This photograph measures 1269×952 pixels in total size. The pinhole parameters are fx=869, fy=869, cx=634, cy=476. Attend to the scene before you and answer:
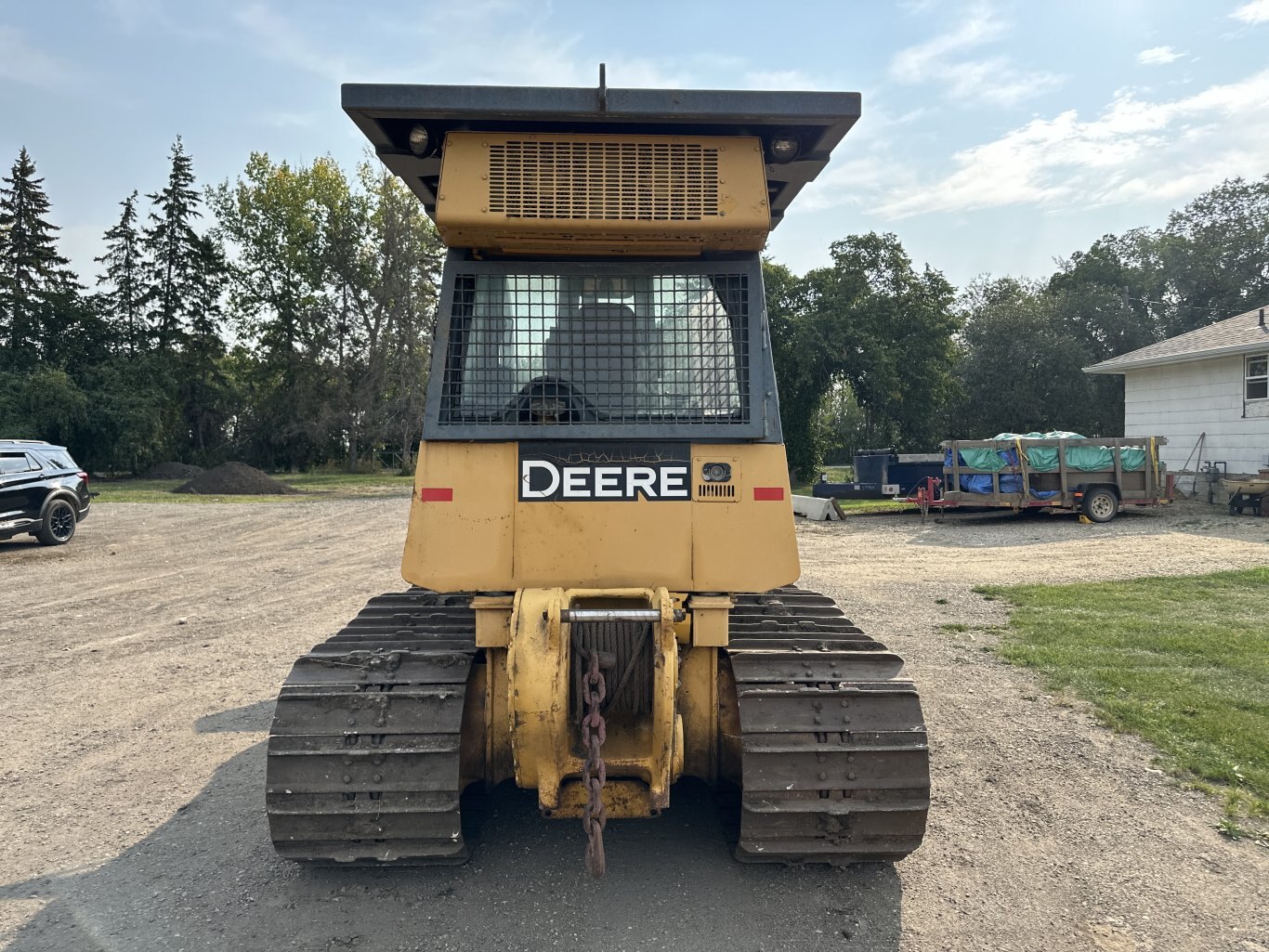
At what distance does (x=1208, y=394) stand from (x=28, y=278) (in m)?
46.1

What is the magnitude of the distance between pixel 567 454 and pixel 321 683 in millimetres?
1410

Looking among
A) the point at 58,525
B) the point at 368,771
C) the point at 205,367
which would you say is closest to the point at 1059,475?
the point at 368,771

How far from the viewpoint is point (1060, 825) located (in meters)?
4.33

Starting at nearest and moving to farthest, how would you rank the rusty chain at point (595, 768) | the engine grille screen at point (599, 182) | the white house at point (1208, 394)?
1. the rusty chain at point (595, 768)
2. the engine grille screen at point (599, 182)
3. the white house at point (1208, 394)

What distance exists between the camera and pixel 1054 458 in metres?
18.1

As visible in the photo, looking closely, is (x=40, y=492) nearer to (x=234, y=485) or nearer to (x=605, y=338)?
(x=234, y=485)

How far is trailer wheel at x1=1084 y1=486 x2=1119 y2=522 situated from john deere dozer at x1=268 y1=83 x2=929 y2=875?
16.4 meters

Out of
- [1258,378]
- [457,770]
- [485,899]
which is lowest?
[485,899]

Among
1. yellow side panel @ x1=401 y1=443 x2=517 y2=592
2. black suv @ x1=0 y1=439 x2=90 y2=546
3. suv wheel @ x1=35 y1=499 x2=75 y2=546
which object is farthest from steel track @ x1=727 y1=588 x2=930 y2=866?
suv wheel @ x1=35 y1=499 x2=75 y2=546

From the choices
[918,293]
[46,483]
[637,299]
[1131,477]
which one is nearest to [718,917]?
[637,299]

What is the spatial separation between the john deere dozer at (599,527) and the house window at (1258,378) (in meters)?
21.3

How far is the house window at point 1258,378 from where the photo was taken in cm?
2012

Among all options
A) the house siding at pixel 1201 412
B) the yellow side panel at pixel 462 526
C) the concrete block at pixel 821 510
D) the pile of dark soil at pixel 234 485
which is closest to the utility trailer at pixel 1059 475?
the concrete block at pixel 821 510

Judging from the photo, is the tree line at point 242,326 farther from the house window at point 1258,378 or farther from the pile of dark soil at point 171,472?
the house window at point 1258,378
